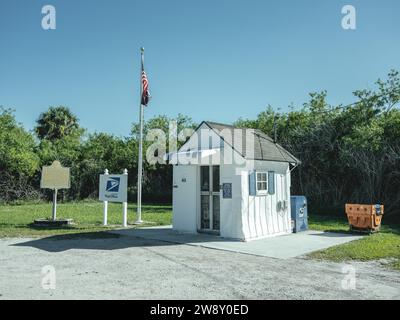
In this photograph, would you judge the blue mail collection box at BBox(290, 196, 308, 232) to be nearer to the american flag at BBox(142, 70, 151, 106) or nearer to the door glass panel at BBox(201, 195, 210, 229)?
the door glass panel at BBox(201, 195, 210, 229)

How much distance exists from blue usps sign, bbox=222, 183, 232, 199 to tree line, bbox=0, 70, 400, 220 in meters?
4.07

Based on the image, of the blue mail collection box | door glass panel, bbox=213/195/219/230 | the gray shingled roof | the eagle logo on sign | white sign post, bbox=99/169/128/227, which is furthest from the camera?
the eagle logo on sign

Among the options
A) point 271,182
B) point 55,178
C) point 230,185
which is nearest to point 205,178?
point 230,185

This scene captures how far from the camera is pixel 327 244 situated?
1036cm

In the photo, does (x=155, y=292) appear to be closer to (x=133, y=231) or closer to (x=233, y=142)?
(x=233, y=142)

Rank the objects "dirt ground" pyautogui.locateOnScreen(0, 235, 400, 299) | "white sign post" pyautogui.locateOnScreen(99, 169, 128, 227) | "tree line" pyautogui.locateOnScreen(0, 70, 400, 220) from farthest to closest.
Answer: "tree line" pyautogui.locateOnScreen(0, 70, 400, 220), "white sign post" pyautogui.locateOnScreen(99, 169, 128, 227), "dirt ground" pyautogui.locateOnScreen(0, 235, 400, 299)

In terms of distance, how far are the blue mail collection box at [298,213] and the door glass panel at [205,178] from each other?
3.18m

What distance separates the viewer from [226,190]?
1095cm

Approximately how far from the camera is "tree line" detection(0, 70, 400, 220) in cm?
1862

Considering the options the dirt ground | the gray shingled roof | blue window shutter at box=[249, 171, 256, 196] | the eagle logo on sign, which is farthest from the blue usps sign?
the eagle logo on sign

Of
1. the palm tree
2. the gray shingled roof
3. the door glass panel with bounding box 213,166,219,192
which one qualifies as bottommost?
the door glass panel with bounding box 213,166,219,192

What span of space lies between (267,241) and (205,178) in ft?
8.54

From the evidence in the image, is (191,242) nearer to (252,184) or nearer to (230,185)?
(230,185)

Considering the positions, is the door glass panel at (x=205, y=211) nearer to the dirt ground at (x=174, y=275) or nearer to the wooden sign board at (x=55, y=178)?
the dirt ground at (x=174, y=275)
